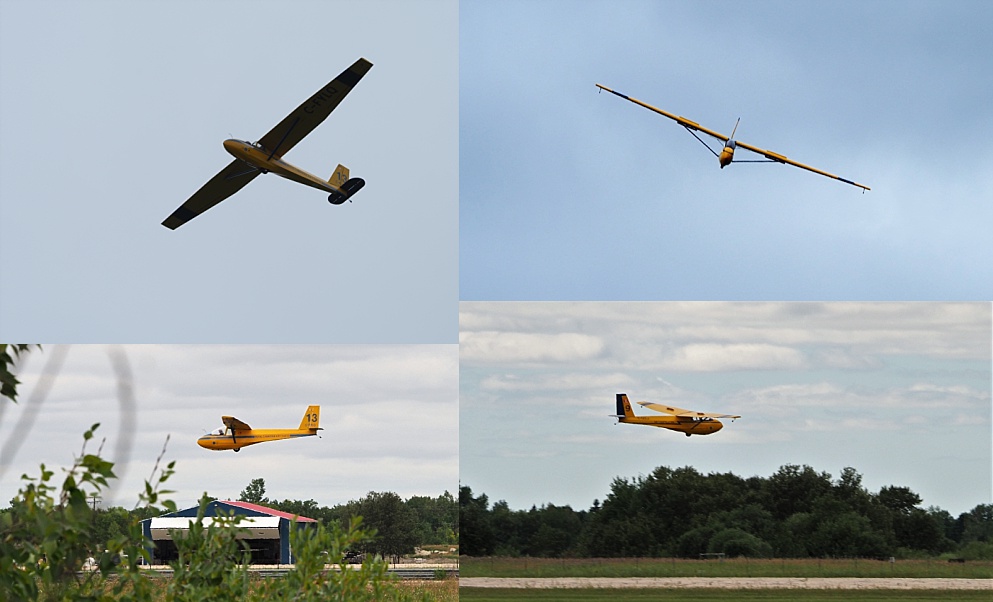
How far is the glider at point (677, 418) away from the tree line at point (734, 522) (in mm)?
646

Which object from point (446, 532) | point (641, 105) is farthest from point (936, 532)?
point (446, 532)

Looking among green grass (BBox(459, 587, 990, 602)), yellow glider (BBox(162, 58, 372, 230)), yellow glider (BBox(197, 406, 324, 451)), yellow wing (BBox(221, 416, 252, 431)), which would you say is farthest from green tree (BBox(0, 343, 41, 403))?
yellow wing (BBox(221, 416, 252, 431))

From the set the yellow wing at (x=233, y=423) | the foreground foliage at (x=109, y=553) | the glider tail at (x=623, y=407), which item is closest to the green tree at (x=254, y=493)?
the yellow wing at (x=233, y=423)

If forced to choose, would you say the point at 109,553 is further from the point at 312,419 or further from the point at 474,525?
the point at 312,419

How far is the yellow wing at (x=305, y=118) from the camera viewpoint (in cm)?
Result: 1719

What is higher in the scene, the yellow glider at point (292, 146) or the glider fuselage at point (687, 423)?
A: the yellow glider at point (292, 146)

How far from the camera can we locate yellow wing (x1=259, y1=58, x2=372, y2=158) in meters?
17.2

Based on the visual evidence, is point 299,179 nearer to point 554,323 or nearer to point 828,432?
point 554,323

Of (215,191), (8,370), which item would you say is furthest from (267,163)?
(8,370)

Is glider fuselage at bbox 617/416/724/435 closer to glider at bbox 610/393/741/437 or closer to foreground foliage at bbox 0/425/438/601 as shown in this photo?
glider at bbox 610/393/741/437

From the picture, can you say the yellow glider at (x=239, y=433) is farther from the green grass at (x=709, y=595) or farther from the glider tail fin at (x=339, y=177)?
the green grass at (x=709, y=595)

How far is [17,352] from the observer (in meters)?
1.96

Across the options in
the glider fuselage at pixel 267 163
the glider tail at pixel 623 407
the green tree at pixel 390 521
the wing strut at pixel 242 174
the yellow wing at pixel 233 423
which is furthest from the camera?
the green tree at pixel 390 521

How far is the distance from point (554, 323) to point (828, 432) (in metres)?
4.05
